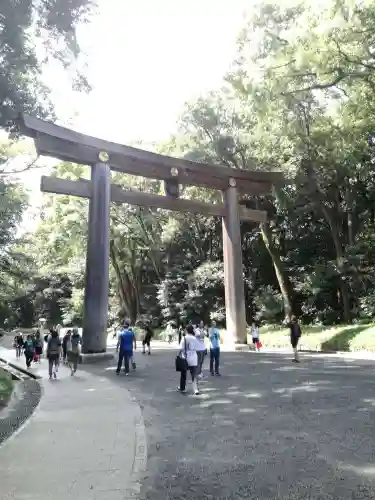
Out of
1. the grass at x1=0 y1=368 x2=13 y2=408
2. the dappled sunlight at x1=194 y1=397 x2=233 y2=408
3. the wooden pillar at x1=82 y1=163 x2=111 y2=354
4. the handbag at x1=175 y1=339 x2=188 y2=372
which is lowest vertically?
the dappled sunlight at x1=194 y1=397 x2=233 y2=408

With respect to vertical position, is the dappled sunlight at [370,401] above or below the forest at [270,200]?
below

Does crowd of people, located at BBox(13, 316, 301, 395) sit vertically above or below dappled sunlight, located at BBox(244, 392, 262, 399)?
above

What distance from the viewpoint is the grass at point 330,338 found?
1792 centimetres

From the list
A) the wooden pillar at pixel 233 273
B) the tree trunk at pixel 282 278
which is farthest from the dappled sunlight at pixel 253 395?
the tree trunk at pixel 282 278

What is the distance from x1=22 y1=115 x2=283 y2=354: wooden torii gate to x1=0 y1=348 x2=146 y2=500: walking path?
25.1 ft

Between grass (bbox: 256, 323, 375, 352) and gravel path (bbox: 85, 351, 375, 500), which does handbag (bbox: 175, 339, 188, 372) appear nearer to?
gravel path (bbox: 85, 351, 375, 500)

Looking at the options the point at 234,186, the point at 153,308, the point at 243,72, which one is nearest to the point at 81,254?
the point at 153,308

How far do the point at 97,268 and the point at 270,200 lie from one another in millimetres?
15682

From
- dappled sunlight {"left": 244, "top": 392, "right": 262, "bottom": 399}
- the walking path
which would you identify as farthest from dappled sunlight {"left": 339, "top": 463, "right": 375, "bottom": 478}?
dappled sunlight {"left": 244, "top": 392, "right": 262, "bottom": 399}

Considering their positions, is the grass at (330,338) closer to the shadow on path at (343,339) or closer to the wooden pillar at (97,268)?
the shadow on path at (343,339)

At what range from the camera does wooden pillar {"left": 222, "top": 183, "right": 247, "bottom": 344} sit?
20953mm

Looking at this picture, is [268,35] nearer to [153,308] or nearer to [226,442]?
[226,442]

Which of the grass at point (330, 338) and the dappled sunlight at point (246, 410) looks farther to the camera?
the grass at point (330, 338)

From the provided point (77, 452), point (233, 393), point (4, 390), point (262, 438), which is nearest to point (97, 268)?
point (4, 390)
